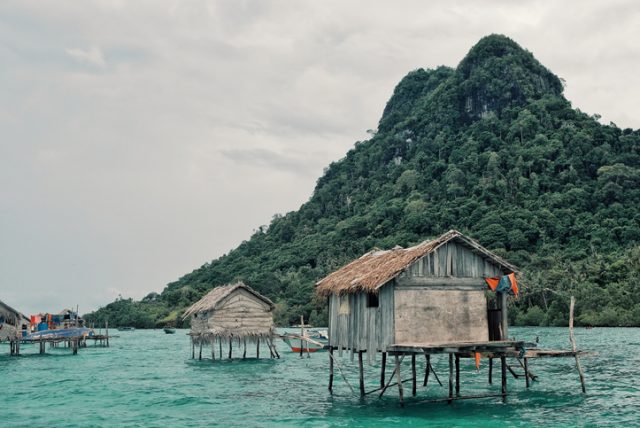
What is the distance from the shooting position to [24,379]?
129 ft

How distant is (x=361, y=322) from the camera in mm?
24172

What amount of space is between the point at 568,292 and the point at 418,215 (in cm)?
4527

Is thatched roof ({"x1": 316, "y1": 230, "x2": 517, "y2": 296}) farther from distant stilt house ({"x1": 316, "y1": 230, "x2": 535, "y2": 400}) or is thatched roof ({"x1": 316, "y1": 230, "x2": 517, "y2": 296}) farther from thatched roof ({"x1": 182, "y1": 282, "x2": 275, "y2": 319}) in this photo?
thatched roof ({"x1": 182, "y1": 282, "x2": 275, "y2": 319})

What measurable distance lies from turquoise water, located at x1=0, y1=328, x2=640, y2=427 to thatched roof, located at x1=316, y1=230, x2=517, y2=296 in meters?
4.48

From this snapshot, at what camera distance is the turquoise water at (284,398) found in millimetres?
22969

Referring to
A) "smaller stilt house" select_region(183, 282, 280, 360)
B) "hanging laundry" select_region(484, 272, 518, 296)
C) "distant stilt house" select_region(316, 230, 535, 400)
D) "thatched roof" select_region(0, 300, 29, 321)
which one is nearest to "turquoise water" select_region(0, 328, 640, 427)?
"smaller stilt house" select_region(183, 282, 280, 360)

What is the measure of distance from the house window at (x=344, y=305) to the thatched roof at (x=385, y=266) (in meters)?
0.57

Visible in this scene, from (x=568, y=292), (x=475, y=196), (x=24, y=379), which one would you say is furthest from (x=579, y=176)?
(x=24, y=379)

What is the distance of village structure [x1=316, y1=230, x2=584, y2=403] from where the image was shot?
22172mm

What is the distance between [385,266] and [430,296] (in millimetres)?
1863

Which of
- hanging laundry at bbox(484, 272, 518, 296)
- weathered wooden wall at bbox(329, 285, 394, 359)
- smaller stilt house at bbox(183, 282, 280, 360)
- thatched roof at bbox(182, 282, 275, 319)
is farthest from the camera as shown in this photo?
smaller stilt house at bbox(183, 282, 280, 360)

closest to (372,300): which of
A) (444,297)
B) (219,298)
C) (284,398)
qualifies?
(444,297)

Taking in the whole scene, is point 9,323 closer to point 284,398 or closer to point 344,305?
point 284,398

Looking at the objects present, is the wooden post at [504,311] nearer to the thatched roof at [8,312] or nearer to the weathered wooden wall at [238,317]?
the weathered wooden wall at [238,317]
